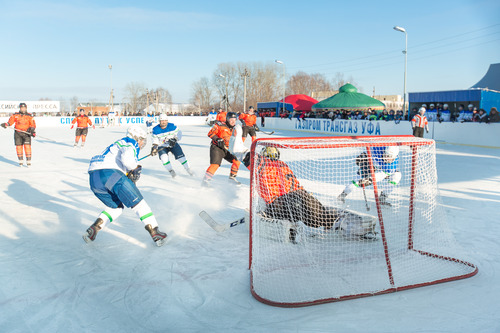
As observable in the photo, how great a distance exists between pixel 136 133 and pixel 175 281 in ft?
5.05

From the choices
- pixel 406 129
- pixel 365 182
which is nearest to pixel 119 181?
pixel 365 182

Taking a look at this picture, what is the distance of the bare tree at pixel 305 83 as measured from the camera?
61.7 m

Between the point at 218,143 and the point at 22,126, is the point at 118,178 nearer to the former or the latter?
the point at 218,143

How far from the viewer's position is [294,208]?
12.7 ft

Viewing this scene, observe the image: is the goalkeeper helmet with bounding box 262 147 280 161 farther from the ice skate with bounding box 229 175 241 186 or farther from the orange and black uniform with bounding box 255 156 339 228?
the ice skate with bounding box 229 175 241 186

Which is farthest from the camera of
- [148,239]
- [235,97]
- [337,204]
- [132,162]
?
[235,97]

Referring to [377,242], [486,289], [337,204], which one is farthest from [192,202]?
[486,289]

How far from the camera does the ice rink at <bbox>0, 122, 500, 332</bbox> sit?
2.57 m

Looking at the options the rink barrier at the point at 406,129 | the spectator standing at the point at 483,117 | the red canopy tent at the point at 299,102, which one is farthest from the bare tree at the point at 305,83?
the spectator standing at the point at 483,117

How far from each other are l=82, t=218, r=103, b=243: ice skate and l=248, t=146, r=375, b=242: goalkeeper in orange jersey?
5.24 feet

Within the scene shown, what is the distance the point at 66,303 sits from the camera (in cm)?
282

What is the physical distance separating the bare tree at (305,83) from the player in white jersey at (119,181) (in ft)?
191

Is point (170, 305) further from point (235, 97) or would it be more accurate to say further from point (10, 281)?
point (235, 97)

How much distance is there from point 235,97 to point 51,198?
53.0 metres
